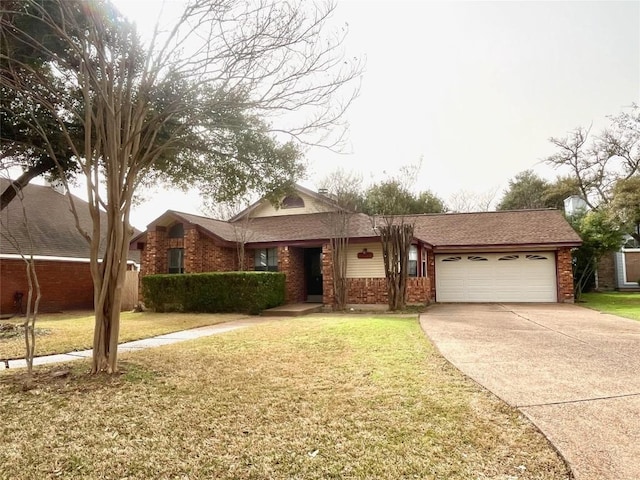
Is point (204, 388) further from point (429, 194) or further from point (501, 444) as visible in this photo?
point (429, 194)

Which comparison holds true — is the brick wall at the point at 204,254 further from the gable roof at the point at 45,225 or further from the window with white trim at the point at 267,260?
the gable roof at the point at 45,225

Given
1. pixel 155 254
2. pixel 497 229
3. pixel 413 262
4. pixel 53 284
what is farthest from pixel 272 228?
pixel 497 229

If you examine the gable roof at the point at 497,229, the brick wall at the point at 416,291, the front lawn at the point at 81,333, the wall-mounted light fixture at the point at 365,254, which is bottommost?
the front lawn at the point at 81,333

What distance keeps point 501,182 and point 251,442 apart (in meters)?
38.2

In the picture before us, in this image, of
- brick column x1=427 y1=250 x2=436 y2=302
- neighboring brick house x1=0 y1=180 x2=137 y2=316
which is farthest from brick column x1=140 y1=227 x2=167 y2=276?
brick column x1=427 y1=250 x2=436 y2=302

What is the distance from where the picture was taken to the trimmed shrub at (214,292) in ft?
45.2

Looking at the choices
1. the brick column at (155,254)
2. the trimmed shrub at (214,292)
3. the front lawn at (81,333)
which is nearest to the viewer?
the front lawn at (81,333)

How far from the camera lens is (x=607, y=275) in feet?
80.9

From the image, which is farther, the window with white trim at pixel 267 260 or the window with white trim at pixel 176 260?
the window with white trim at pixel 267 260

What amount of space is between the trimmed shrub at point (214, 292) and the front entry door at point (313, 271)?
2.77m

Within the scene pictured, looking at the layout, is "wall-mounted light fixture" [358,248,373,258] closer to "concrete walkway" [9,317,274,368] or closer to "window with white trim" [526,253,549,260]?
"concrete walkway" [9,317,274,368]

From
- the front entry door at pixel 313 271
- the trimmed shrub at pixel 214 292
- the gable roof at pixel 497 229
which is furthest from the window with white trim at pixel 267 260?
the gable roof at pixel 497 229

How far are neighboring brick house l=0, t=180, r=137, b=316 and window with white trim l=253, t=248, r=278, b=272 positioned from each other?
17.2 feet

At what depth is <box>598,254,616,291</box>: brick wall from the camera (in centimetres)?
2445
